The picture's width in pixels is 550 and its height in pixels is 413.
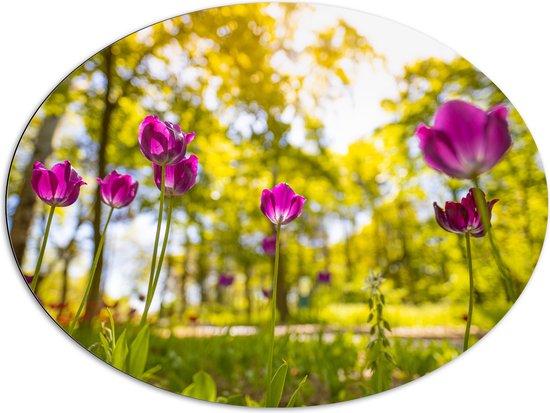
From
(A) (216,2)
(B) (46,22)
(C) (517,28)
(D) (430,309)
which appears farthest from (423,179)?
(B) (46,22)

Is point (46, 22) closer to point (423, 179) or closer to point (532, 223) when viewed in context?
point (423, 179)

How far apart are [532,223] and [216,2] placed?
4.11 feet

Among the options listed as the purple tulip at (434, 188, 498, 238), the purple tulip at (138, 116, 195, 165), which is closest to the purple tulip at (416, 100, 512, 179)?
the purple tulip at (434, 188, 498, 238)

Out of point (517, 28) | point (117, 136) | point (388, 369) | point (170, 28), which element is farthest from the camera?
point (517, 28)

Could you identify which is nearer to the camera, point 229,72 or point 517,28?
point 229,72

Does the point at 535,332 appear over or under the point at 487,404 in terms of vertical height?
over

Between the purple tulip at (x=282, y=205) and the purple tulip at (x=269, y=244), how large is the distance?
23cm

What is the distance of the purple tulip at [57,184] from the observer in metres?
1.18

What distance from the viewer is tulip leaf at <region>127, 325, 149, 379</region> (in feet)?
3.79

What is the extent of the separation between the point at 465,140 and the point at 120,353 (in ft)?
3.21

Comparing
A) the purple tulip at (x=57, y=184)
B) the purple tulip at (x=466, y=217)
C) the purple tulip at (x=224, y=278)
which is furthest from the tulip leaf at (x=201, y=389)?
the purple tulip at (x=466, y=217)

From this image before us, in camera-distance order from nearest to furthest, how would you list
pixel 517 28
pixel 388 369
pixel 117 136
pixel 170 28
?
pixel 388 369 < pixel 117 136 < pixel 170 28 < pixel 517 28

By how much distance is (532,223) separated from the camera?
1301 millimetres

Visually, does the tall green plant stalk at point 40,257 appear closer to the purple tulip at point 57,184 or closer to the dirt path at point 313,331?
the purple tulip at point 57,184
